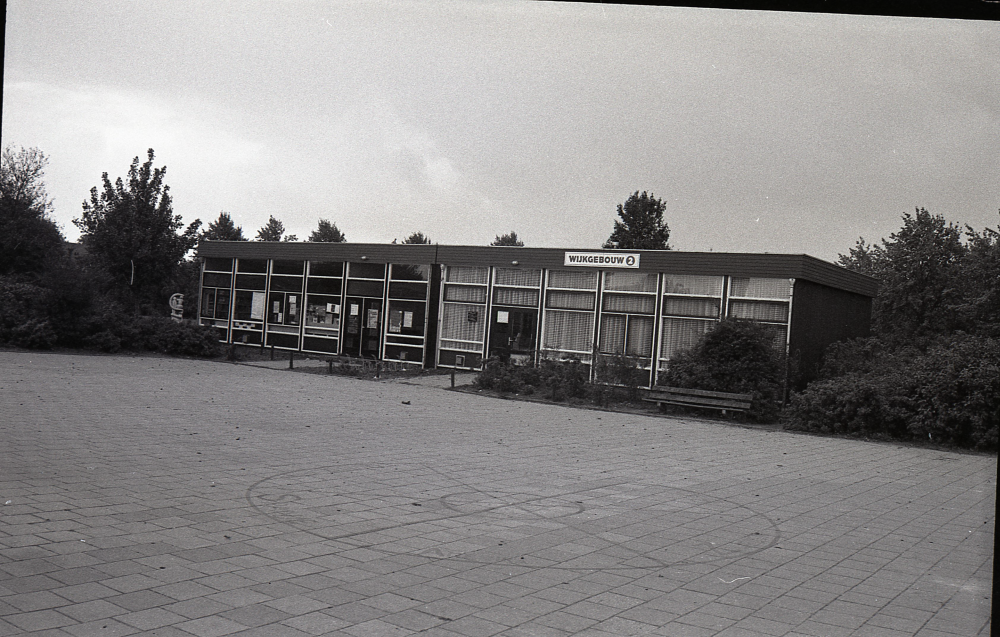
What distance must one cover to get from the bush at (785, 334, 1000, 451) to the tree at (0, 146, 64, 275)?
87.2ft

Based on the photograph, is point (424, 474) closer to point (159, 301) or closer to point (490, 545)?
point (490, 545)

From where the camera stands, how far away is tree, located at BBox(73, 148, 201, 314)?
30141 mm

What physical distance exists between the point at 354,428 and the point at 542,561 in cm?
760

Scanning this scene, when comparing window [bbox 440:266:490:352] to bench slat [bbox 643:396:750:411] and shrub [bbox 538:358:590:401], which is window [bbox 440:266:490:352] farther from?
bench slat [bbox 643:396:750:411]

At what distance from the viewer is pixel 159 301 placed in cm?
3616

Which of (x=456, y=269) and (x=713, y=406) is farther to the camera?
(x=456, y=269)

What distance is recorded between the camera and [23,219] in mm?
32344

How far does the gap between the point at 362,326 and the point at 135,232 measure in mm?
8635

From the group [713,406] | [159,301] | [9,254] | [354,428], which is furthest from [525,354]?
[9,254]

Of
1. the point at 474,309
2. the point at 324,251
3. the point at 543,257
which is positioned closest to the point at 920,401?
the point at 543,257

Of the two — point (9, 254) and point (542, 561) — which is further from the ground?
point (9, 254)

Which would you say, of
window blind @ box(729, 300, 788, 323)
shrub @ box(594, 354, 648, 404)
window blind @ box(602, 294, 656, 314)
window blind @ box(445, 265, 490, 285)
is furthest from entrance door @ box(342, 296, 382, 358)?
window blind @ box(729, 300, 788, 323)

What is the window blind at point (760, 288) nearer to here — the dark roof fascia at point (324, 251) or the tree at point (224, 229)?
the dark roof fascia at point (324, 251)

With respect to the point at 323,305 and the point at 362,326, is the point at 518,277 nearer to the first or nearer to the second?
the point at 362,326
